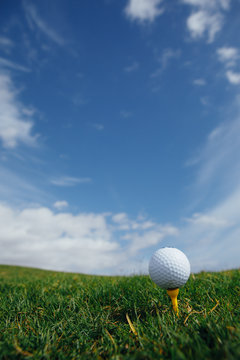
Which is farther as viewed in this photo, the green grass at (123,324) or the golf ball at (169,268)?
the golf ball at (169,268)

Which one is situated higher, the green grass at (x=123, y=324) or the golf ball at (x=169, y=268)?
the golf ball at (x=169, y=268)

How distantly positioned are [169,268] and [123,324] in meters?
1.00

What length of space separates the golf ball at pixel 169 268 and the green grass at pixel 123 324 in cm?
38

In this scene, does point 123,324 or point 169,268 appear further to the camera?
point 169,268

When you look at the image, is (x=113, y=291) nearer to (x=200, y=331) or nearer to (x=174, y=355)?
(x=200, y=331)

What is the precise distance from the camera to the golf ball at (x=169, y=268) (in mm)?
3529

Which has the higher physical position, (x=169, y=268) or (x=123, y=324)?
(x=169, y=268)

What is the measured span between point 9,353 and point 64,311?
145cm

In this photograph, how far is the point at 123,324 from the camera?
340cm

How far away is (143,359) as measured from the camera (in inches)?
87.8

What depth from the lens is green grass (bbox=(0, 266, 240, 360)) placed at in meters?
2.33

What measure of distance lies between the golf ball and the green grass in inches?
14.8

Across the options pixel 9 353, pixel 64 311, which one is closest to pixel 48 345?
pixel 9 353

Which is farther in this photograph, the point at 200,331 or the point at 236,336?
the point at 200,331
